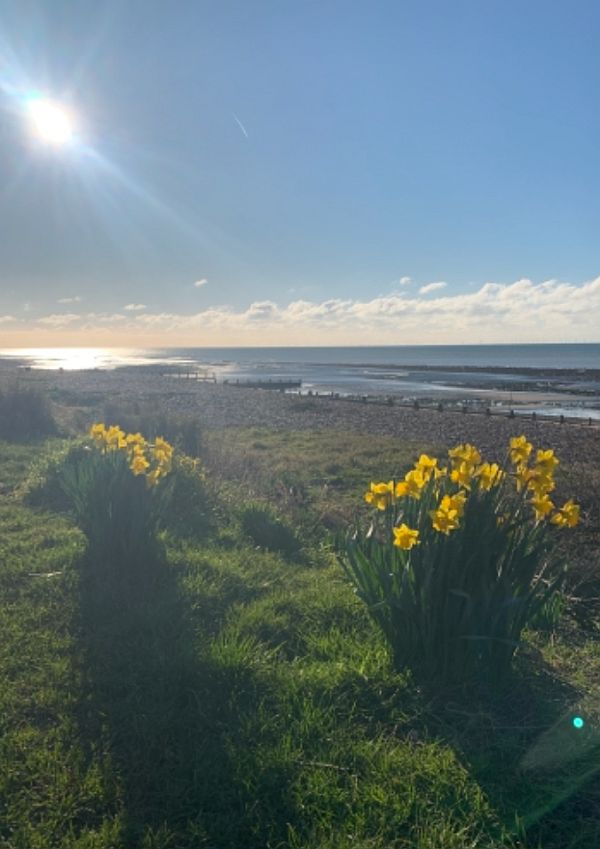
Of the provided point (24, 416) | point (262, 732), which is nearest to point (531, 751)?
point (262, 732)

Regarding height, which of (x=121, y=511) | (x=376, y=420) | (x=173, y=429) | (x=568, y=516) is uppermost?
(x=568, y=516)

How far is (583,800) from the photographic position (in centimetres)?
280

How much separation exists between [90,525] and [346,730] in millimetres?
3108

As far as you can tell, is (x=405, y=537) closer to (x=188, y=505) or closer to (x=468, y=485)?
(x=468, y=485)

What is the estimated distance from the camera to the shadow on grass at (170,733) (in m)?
2.67

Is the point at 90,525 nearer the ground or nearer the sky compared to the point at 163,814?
nearer the sky

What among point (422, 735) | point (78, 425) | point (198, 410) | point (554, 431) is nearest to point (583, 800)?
point (422, 735)

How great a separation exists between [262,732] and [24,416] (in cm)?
1359

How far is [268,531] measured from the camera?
21.8 ft

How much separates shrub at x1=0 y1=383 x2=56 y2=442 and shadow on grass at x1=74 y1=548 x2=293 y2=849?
11072 mm

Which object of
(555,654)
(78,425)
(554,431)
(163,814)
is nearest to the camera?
(163,814)

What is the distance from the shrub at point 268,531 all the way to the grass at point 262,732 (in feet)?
4.11

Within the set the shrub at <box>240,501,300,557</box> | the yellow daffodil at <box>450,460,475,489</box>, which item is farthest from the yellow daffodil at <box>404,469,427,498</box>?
the shrub at <box>240,501,300,557</box>

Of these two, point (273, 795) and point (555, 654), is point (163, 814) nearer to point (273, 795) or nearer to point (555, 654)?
point (273, 795)
